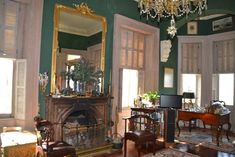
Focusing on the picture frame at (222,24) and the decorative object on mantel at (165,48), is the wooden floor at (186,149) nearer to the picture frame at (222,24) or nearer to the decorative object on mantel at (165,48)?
the decorative object on mantel at (165,48)

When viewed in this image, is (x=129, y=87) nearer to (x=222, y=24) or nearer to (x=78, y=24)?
(x=78, y=24)

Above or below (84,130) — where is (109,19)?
above

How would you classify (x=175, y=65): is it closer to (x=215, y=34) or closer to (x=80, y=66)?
(x=215, y=34)

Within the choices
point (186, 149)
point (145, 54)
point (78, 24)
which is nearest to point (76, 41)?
point (78, 24)

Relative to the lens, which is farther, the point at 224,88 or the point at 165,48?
the point at 224,88

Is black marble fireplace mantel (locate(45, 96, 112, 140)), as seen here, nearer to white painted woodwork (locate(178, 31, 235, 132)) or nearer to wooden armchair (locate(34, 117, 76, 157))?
wooden armchair (locate(34, 117, 76, 157))

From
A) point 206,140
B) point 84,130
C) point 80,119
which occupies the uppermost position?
point 80,119

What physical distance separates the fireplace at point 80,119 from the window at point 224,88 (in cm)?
419

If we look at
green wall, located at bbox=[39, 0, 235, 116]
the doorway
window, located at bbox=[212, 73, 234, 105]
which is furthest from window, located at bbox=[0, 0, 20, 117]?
window, located at bbox=[212, 73, 234, 105]

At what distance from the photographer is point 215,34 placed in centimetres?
720

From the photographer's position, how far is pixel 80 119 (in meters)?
4.79

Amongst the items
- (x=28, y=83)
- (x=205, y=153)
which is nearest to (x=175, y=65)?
(x=205, y=153)

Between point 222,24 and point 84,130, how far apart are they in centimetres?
560

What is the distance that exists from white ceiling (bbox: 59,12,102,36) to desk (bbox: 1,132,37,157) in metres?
2.22
